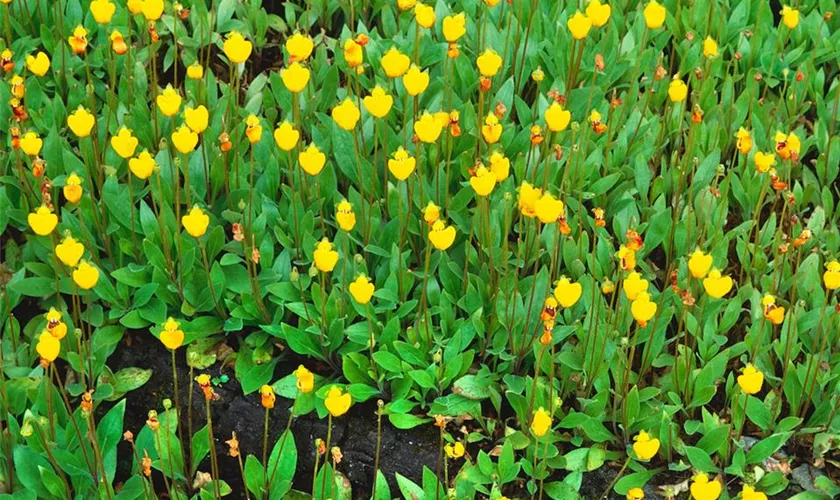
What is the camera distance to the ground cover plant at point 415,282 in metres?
2.63

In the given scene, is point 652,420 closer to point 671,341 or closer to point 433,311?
point 671,341

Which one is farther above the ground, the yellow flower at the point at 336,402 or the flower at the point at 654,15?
the flower at the point at 654,15

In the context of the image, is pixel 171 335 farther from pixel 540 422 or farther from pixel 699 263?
pixel 699 263

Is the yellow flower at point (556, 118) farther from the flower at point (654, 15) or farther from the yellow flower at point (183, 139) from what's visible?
the yellow flower at point (183, 139)

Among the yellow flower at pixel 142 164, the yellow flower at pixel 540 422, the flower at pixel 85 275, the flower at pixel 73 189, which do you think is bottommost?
the yellow flower at pixel 540 422

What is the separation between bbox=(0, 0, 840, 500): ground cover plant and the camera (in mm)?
2631

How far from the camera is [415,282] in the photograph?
10.0 feet

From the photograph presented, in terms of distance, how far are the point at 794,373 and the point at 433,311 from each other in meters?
1.03

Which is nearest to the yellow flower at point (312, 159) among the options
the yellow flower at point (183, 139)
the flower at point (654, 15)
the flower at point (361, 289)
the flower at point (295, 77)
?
the flower at point (295, 77)

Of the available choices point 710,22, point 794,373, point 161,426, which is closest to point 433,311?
point 161,426

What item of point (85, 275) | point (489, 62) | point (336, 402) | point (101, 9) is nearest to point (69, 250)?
point (85, 275)

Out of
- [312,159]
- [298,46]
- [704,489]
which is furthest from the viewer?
[298,46]

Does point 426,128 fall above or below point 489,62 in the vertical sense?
below

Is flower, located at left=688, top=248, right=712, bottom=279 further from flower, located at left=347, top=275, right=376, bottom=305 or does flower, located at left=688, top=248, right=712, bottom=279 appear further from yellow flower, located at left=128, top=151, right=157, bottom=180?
yellow flower, located at left=128, top=151, right=157, bottom=180
